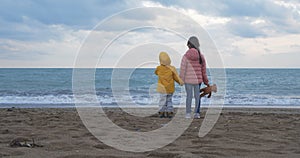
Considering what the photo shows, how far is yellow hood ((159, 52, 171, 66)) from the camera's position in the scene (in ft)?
24.6

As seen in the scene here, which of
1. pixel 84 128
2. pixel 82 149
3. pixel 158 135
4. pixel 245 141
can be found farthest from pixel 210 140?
pixel 84 128

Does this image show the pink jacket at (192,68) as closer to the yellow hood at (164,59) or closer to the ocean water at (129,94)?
the yellow hood at (164,59)

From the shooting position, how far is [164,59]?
7516mm

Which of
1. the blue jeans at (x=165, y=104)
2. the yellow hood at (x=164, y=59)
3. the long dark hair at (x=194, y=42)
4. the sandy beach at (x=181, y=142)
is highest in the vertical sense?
the long dark hair at (x=194, y=42)

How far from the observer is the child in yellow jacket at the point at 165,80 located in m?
7.55

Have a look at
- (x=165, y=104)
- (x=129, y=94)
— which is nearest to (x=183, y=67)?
(x=165, y=104)

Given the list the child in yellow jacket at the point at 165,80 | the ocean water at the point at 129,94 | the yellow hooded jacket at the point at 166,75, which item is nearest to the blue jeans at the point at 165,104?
the child in yellow jacket at the point at 165,80

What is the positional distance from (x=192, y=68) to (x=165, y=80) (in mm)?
779

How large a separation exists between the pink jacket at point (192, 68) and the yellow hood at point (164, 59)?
51cm

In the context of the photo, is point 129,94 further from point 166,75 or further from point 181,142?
point 181,142

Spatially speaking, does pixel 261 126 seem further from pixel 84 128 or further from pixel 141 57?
pixel 84 128

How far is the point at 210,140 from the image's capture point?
184 inches

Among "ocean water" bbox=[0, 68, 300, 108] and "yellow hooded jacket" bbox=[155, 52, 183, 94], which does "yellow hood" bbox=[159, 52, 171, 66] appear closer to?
"yellow hooded jacket" bbox=[155, 52, 183, 94]

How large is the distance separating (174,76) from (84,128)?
8.48ft
